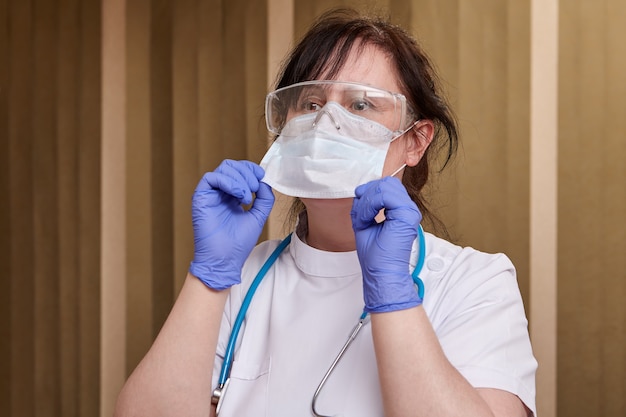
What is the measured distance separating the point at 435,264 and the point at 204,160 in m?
1.49

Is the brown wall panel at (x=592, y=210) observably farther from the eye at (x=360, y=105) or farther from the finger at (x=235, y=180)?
the finger at (x=235, y=180)

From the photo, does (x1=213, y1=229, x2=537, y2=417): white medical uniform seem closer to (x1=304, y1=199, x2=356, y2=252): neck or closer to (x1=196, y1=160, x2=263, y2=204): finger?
(x1=304, y1=199, x2=356, y2=252): neck

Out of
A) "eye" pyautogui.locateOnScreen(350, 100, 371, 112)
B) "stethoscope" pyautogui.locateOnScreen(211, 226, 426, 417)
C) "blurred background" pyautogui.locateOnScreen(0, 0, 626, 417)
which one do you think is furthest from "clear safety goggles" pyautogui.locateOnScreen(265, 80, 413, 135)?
"blurred background" pyautogui.locateOnScreen(0, 0, 626, 417)

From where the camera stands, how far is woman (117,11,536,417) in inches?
43.9

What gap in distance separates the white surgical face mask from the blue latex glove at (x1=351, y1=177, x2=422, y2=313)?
0.24 feet

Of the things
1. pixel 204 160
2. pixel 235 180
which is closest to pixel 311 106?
pixel 235 180

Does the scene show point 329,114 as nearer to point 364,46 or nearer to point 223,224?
point 364,46

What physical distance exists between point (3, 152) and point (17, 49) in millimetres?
474

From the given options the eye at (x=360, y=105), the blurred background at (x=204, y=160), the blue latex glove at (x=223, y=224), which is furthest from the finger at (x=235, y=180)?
the blurred background at (x=204, y=160)

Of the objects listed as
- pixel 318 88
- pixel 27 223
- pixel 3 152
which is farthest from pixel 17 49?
pixel 318 88

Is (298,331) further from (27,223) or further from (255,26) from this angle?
(27,223)

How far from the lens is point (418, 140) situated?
4.76ft

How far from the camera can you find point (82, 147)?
111 inches

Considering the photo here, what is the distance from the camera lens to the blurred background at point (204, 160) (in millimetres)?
1919
